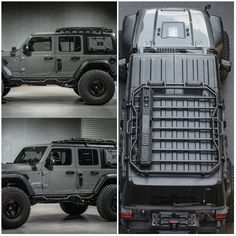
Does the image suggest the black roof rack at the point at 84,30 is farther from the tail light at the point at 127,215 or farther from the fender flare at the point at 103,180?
the tail light at the point at 127,215

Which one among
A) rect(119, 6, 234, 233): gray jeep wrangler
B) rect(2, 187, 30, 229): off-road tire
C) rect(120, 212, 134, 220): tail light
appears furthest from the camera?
rect(2, 187, 30, 229): off-road tire

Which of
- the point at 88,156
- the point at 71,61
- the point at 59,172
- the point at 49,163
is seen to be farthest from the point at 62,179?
the point at 71,61

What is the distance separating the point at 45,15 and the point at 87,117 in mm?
1103

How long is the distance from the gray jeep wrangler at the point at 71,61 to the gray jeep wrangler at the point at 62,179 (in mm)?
558

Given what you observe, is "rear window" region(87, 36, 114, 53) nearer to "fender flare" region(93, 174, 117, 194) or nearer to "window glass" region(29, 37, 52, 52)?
"window glass" region(29, 37, 52, 52)

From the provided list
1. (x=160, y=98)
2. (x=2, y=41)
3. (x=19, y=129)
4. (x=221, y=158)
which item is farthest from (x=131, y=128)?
(x=2, y=41)

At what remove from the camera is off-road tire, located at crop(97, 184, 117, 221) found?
6.11 meters

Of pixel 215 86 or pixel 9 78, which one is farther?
pixel 9 78

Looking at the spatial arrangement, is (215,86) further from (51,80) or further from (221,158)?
(51,80)

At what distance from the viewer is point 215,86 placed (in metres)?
5.63

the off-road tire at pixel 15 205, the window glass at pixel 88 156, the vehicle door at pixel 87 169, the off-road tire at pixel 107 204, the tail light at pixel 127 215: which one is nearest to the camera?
the tail light at pixel 127 215

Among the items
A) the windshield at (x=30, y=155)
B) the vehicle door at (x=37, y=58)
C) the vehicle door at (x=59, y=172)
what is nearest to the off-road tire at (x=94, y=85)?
the vehicle door at (x=37, y=58)

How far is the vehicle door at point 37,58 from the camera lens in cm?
620

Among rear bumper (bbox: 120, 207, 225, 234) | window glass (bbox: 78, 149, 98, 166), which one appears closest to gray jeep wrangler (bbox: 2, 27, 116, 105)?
window glass (bbox: 78, 149, 98, 166)
